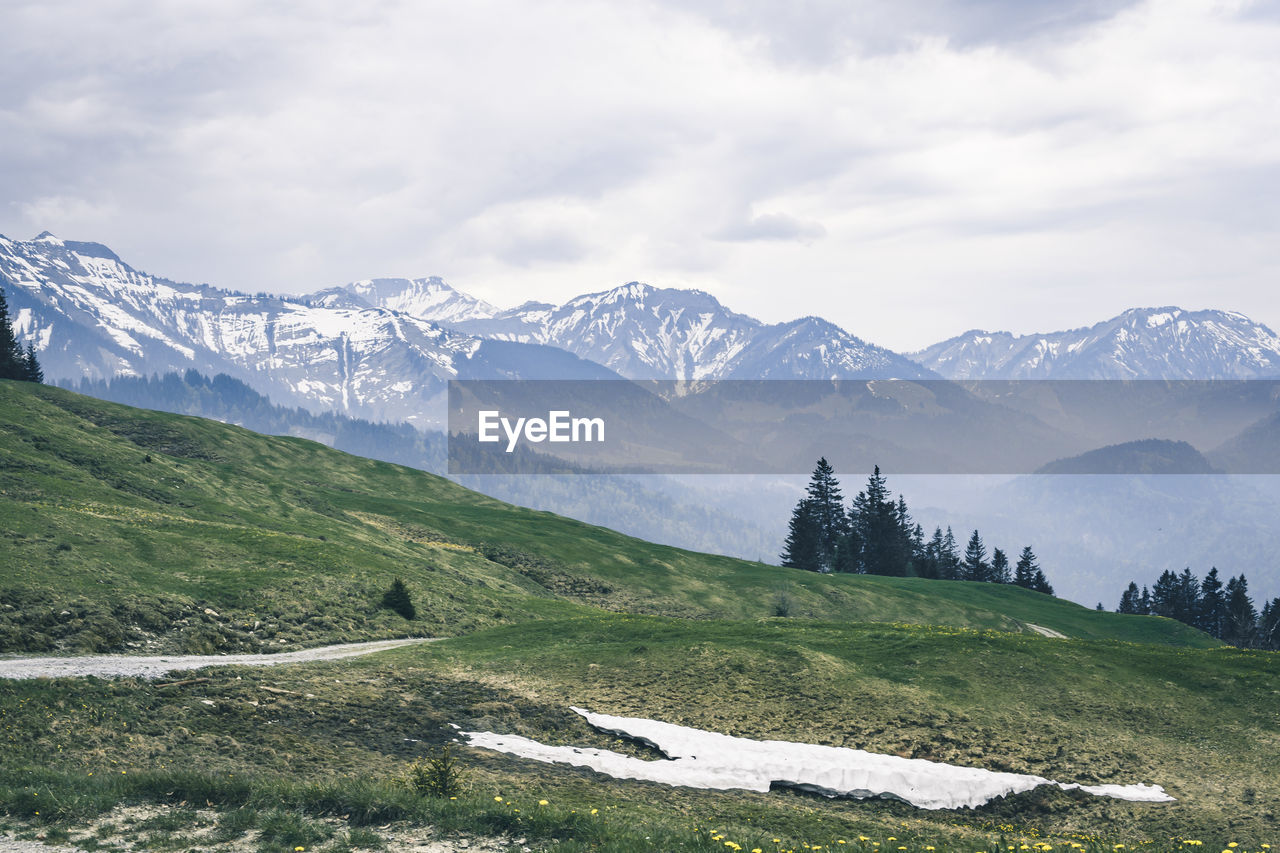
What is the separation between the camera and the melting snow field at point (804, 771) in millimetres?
25094

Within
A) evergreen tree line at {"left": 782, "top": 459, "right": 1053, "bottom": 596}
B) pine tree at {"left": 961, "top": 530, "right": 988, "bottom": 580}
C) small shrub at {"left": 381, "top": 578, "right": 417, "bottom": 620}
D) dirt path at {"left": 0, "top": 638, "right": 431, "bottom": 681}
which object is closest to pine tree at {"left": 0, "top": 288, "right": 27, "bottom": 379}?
small shrub at {"left": 381, "top": 578, "right": 417, "bottom": 620}

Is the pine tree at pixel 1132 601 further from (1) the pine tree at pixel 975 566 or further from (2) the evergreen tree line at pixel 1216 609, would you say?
(1) the pine tree at pixel 975 566

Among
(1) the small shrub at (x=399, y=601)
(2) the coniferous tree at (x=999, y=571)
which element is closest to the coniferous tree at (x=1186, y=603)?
(2) the coniferous tree at (x=999, y=571)

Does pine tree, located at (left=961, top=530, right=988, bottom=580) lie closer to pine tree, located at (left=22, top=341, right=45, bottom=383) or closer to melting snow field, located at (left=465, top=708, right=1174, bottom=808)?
melting snow field, located at (left=465, top=708, right=1174, bottom=808)

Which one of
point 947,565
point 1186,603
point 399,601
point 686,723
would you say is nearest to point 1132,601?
point 1186,603

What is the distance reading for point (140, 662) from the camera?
111 ft

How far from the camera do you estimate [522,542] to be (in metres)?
92.8

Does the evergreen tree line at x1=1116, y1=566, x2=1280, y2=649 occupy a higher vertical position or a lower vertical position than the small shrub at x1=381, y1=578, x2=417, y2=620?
lower

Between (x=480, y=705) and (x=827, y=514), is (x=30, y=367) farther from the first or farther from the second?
(x=827, y=514)

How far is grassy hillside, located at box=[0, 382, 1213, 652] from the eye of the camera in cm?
4047

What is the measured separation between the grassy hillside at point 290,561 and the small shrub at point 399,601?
87 centimetres

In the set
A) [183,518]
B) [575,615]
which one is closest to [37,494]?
[183,518]

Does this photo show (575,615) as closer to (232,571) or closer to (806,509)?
(232,571)

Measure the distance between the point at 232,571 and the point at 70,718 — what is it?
26.0 m
